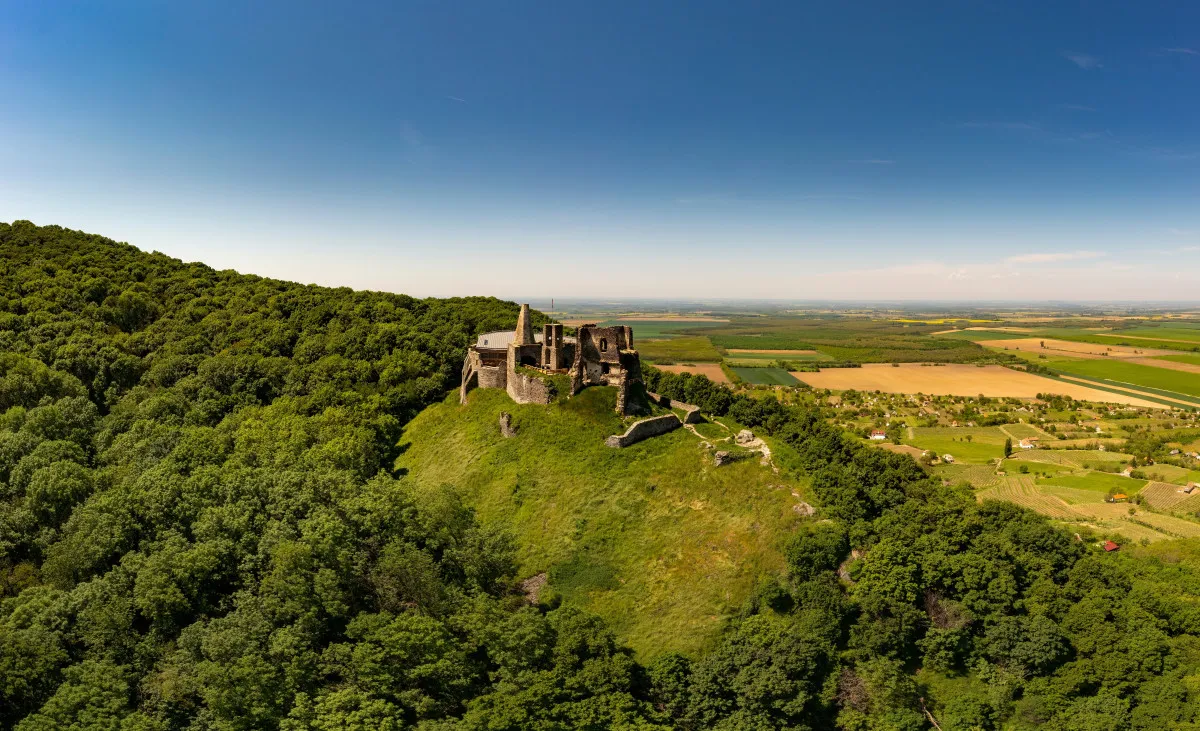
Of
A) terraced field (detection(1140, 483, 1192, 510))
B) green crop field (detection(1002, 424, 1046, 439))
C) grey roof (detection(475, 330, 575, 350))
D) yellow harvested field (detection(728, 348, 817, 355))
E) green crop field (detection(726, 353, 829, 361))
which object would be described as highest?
grey roof (detection(475, 330, 575, 350))

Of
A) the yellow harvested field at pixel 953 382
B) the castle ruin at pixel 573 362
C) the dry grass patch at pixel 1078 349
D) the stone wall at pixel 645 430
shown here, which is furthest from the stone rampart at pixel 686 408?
the dry grass patch at pixel 1078 349

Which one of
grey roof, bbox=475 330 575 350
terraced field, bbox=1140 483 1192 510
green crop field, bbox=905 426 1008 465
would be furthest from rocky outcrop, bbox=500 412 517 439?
terraced field, bbox=1140 483 1192 510

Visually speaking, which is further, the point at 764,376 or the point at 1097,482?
the point at 764,376

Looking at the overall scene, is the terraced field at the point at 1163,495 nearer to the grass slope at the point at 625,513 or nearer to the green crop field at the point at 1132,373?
the grass slope at the point at 625,513

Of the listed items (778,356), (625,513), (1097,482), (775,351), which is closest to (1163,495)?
(1097,482)

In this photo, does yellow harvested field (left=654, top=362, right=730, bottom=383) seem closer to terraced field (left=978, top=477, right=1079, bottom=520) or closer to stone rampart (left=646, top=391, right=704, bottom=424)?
terraced field (left=978, top=477, right=1079, bottom=520)

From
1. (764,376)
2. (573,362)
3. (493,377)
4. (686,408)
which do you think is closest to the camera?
(573,362)

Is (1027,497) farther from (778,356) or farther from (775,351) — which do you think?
(775,351)
